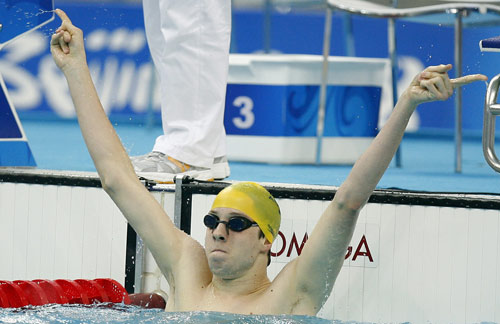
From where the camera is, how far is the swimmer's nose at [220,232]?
2203mm

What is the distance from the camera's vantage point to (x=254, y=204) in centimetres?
229

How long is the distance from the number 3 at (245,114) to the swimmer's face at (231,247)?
8.32ft

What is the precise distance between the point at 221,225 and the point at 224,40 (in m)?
1.03

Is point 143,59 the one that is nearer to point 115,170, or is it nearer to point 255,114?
point 255,114

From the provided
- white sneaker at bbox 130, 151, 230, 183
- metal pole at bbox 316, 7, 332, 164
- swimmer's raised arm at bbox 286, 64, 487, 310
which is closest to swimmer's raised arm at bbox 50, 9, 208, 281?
swimmer's raised arm at bbox 286, 64, 487, 310

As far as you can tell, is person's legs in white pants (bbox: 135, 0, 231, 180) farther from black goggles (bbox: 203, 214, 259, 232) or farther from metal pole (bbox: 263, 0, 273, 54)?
metal pole (bbox: 263, 0, 273, 54)

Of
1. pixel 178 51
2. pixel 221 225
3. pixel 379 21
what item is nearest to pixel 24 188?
pixel 178 51

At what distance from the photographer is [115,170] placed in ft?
7.57

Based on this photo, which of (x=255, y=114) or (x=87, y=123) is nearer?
(x=87, y=123)

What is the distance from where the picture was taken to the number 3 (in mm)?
4801

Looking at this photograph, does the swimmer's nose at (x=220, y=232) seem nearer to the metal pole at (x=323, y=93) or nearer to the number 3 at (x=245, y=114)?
the metal pole at (x=323, y=93)

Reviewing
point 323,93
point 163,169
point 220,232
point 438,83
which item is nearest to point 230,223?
point 220,232

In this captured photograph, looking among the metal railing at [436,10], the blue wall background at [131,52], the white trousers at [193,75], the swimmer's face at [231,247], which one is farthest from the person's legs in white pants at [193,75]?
the blue wall background at [131,52]

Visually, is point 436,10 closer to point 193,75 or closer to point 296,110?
point 296,110
